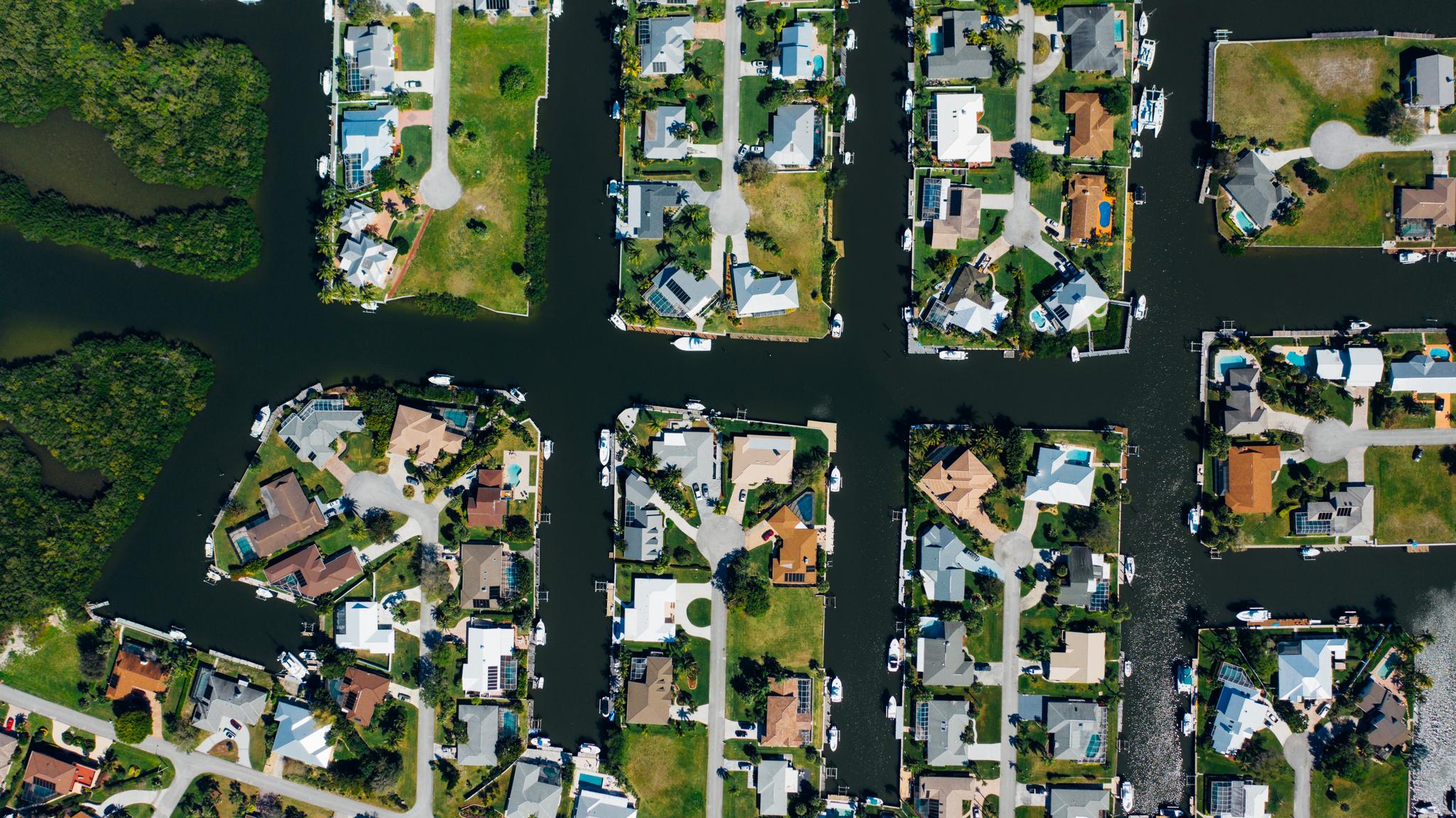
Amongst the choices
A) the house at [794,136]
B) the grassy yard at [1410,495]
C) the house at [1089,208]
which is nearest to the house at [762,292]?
the house at [794,136]

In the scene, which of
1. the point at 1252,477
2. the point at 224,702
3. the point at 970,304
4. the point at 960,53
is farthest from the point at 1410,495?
the point at 224,702

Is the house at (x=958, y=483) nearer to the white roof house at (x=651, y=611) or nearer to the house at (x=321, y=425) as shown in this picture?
the white roof house at (x=651, y=611)

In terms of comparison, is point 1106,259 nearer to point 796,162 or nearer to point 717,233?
point 796,162

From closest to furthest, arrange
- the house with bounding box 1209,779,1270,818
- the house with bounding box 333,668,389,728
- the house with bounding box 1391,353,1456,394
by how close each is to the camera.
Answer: the house with bounding box 1391,353,1456,394 → the house with bounding box 1209,779,1270,818 → the house with bounding box 333,668,389,728

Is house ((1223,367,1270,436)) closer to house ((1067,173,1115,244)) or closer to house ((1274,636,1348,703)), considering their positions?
house ((1067,173,1115,244))

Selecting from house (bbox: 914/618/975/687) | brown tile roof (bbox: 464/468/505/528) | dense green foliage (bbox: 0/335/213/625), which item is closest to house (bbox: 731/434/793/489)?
house (bbox: 914/618/975/687)

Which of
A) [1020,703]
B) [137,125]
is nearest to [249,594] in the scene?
[137,125]

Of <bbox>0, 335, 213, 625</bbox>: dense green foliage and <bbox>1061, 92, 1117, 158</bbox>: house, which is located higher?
<bbox>1061, 92, 1117, 158</bbox>: house
